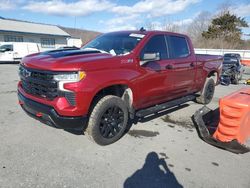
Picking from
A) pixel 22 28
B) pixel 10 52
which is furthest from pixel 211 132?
pixel 22 28

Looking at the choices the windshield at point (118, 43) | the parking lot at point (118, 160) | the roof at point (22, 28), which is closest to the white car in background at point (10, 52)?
the roof at point (22, 28)

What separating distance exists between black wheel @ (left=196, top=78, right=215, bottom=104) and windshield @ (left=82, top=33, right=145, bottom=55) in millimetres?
3094

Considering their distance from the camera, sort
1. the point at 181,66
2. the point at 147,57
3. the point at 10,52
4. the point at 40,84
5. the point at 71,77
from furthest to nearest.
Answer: the point at 10,52, the point at 181,66, the point at 147,57, the point at 40,84, the point at 71,77

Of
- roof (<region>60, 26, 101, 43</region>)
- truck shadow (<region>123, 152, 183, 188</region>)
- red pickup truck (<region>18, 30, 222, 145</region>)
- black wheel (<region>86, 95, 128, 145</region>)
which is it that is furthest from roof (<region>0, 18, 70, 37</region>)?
truck shadow (<region>123, 152, 183, 188</region>)

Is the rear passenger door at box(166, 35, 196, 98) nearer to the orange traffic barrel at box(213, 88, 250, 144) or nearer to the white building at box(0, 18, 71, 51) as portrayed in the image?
the orange traffic barrel at box(213, 88, 250, 144)

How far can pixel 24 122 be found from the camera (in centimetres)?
476

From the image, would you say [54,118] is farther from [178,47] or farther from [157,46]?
[178,47]

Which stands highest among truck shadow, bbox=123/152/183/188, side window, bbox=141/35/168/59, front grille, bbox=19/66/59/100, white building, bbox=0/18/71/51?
white building, bbox=0/18/71/51

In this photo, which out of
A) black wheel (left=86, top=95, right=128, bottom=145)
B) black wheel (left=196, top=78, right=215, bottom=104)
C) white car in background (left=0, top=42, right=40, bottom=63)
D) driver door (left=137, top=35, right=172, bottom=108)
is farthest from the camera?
white car in background (left=0, top=42, right=40, bottom=63)

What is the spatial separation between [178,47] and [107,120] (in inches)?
103

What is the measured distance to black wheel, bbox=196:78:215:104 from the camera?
6.56m

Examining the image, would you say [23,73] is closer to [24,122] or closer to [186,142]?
[24,122]

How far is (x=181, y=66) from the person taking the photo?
5.10 m

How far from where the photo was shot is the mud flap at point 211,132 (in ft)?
12.1
